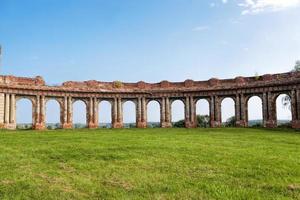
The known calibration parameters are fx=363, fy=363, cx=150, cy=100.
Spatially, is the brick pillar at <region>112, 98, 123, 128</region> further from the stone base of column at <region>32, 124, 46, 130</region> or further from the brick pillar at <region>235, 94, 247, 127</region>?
the brick pillar at <region>235, 94, 247, 127</region>

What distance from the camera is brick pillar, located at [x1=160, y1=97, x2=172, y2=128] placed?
5538 centimetres

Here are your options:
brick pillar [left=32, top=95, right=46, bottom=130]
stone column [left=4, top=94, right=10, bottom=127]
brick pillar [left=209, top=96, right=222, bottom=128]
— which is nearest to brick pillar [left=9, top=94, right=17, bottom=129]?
stone column [left=4, top=94, right=10, bottom=127]

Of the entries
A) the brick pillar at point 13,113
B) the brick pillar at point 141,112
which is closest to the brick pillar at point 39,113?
the brick pillar at point 13,113

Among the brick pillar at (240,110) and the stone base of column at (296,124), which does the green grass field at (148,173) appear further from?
the brick pillar at (240,110)

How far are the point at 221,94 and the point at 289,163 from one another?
37.9 metres

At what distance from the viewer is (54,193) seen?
1195 cm

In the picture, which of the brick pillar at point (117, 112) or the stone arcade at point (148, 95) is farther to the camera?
the brick pillar at point (117, 112)

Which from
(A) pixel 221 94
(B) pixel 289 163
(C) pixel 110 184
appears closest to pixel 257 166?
(B) pixel 289 163

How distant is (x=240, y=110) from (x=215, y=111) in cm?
361

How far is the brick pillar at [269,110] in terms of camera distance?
4922cm

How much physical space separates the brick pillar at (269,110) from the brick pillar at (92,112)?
24220 mm

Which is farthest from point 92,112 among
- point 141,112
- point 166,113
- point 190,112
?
point 190,112

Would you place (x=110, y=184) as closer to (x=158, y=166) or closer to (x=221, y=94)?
(x=158, y=166)

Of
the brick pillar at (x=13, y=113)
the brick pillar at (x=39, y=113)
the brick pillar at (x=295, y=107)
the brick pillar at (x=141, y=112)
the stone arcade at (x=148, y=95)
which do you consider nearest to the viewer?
the brick pillar at (x=295, y=107)
